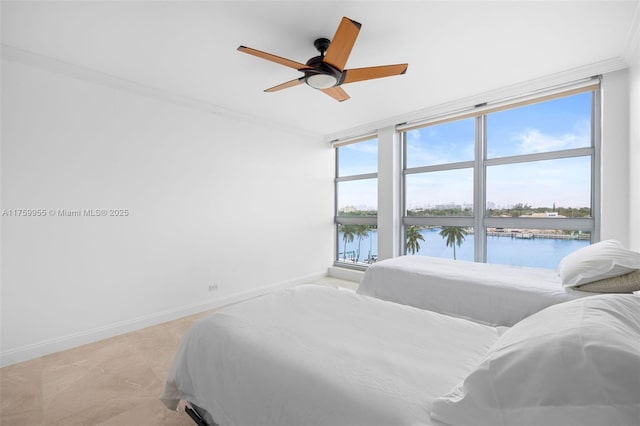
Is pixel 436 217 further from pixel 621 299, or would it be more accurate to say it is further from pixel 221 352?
pixel 221 352

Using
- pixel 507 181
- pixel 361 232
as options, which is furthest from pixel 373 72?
pixel 361 232

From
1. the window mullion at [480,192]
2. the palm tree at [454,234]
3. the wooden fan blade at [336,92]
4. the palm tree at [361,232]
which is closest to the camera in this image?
the wooden fan blade at [336,92]

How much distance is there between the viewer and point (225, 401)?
1265 millimetres

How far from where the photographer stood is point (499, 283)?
Result: 233 centimetres

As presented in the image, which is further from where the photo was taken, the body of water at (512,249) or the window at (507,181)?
the body of water at (512,249)

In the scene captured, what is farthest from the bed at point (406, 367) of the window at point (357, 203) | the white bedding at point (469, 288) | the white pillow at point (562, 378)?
the window at point (357, 203)

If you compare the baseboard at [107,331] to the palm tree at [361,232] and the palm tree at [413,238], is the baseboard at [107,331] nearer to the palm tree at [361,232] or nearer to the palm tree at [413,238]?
the palm tree at [361,232]

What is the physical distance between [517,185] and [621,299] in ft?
9.83

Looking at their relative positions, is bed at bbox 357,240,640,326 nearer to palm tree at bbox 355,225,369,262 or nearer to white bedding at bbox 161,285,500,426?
white bedding at bbox 161,285,500,426

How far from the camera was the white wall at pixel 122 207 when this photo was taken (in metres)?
2.51

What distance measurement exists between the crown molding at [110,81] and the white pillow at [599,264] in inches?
151

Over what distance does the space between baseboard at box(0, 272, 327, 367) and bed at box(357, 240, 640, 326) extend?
192cm

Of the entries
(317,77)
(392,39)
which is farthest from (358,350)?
(392,39)

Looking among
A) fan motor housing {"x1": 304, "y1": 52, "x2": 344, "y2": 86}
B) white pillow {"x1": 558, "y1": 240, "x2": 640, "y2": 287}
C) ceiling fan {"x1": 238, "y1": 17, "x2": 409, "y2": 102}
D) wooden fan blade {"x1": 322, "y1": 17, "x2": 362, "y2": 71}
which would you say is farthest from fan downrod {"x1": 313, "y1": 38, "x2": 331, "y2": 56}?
white pillow {"x1": 558, "y1": 240, "x2": 640, "y2": 287}
